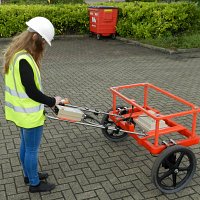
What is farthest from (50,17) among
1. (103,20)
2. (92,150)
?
(92,150)

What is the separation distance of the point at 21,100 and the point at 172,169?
6.29 feet

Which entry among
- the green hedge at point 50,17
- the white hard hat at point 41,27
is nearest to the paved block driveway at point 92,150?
the white hard hat at point 41,27

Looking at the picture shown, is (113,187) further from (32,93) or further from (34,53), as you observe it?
(34,53)

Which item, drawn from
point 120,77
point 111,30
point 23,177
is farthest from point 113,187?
point 111,30

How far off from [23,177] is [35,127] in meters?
1.03

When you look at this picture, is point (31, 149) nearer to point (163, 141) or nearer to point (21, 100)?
point (21, 100)

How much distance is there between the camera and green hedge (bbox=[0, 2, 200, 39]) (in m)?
13.1

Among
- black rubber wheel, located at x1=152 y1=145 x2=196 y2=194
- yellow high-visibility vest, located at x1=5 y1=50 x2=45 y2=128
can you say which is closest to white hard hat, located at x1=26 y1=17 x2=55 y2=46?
yellow high-visibility vest, located at x1=5 y1=50 x2=45 y2=128

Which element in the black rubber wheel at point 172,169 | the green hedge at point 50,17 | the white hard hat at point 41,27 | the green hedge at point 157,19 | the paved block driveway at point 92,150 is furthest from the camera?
the green hedge at point 50,17

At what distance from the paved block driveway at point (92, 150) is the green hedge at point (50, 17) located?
5.00m

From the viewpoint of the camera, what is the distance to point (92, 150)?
4.83 m

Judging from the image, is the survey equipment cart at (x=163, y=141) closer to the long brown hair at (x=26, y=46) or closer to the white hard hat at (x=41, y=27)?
the long brown hair at (x=26, y=46)

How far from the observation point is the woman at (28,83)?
3150mm

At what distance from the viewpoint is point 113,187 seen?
396cm
